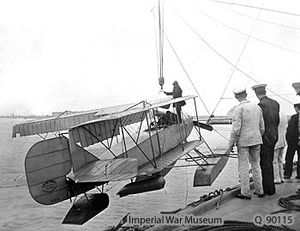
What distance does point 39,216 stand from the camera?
16.7m

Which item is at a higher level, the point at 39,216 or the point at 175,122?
the point at 175,122

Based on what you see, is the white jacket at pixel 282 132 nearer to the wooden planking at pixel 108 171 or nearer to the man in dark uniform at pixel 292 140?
the man in dark uniform at pixel 292 140

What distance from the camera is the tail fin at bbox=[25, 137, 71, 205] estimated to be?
6828 mm

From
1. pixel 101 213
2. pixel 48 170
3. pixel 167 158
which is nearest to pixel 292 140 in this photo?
pixel 167 158

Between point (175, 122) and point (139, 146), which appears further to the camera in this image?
point (175, 122)

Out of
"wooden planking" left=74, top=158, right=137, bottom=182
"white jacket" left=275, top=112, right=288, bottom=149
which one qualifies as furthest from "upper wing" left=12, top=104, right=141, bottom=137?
"white jacket" left=275, top=112, right=288, bottom=149

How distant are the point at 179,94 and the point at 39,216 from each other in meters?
9.01

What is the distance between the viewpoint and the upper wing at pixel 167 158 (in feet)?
28.8

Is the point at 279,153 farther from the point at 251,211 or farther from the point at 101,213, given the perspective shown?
the point at 101,213

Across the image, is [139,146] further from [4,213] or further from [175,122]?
[4,213]

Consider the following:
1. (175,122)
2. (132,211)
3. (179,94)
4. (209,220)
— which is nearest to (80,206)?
(209,220)

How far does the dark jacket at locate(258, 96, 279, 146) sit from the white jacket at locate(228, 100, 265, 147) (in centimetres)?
38

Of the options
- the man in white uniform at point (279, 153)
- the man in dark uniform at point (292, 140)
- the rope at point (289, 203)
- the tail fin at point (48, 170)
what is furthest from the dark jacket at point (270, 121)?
the tail fin at point (48, 170)

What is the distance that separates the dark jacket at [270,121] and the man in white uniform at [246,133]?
0.30 m
